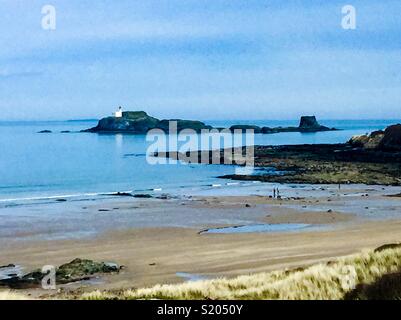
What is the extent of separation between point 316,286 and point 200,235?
1787cm

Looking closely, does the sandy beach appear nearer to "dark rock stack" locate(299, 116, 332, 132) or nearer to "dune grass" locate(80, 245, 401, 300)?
"dune grass" locate(80, 245, 401, 300)

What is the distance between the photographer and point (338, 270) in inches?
471

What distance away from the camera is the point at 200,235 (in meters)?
28.6

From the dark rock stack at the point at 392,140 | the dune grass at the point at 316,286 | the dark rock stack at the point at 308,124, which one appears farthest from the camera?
the dark rock stack at the point at 308,124

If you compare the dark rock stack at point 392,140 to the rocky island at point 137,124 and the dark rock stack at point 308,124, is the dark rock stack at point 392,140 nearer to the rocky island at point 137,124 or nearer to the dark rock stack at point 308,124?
the rocky island at point 137,124

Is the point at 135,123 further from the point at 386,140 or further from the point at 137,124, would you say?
the point at 386,140

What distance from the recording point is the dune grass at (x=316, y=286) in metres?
10.0

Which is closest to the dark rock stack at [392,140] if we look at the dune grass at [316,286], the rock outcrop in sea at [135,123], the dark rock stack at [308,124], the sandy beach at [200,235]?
the sandy beach at [200,235]

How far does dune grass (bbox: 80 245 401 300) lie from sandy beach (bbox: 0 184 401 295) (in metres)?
7.23

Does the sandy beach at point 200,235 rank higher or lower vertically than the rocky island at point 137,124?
lower

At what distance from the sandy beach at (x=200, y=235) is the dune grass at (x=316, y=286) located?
7.23m

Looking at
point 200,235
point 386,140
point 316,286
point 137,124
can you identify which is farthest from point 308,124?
point 316,286
